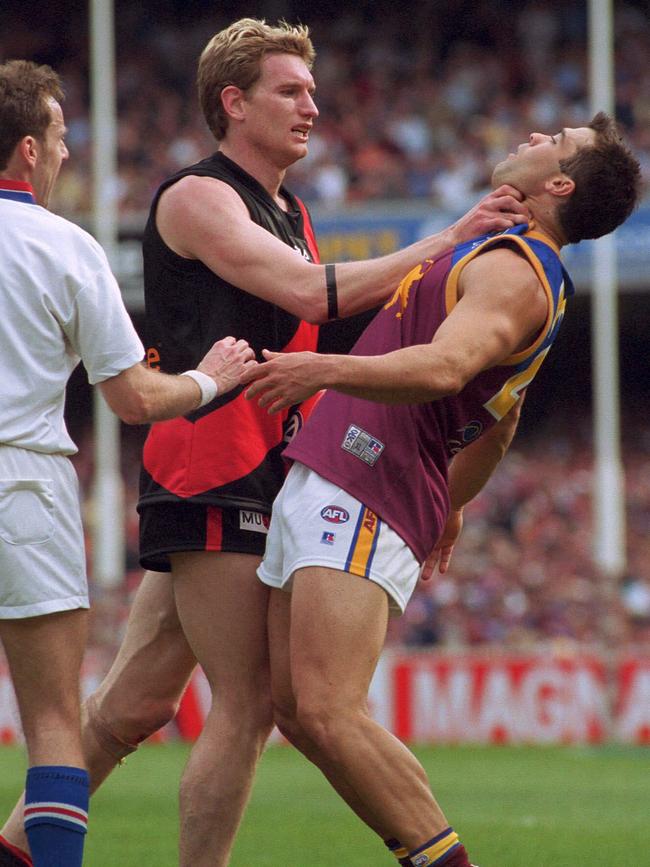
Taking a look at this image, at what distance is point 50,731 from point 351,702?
81cm

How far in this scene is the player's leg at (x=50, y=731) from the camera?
14.7 feet

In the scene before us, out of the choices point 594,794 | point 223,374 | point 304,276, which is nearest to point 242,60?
point 304,276

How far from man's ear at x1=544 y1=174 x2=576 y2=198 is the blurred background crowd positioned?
1257 cm

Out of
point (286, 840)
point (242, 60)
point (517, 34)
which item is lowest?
point (286, 840)

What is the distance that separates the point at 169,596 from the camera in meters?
5.35

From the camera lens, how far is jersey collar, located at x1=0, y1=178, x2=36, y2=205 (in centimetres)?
455

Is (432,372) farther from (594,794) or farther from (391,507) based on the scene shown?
(594,794)

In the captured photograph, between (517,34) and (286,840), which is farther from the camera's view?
(517,34)

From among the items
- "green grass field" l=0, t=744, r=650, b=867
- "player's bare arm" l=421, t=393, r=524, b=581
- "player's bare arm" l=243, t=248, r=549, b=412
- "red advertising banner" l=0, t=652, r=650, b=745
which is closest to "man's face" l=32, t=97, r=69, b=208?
"player's bare arm" l=243, t=248, r=549, b=412

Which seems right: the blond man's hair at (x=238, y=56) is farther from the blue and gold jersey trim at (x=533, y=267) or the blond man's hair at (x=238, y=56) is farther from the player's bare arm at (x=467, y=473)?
the player's bare arm at (x=467, y=473)

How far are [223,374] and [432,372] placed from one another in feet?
2.10

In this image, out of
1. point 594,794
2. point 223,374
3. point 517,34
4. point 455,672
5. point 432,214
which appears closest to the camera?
point 223,374

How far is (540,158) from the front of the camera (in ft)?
A: 16.0

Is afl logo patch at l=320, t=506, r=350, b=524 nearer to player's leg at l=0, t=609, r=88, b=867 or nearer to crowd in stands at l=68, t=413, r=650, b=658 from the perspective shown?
player's leg at l=0, t=609, r=88, b=867
